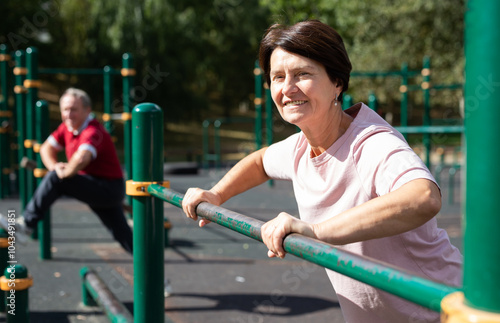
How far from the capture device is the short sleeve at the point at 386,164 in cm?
139

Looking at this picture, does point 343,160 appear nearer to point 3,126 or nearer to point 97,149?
point 97,149

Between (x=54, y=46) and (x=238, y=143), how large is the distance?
9.41 meters

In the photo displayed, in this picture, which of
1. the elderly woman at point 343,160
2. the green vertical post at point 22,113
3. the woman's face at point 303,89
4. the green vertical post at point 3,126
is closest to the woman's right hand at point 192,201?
the elderly woman at point 343,160

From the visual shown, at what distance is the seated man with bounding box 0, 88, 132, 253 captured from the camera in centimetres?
455

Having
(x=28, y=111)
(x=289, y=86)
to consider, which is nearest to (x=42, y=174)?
(x=28, y=111)

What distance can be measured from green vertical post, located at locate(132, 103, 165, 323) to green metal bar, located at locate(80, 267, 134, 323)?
65 centimetres

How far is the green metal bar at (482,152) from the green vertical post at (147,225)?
63.8 inches

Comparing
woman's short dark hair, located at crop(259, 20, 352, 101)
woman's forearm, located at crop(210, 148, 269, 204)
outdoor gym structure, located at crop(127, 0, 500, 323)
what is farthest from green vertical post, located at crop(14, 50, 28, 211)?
outdoor gym structure, located at crop(127, 0, 500, 323)

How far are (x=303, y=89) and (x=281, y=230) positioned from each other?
532mm

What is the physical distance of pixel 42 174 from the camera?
5.41 meters

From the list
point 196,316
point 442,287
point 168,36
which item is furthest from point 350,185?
point 168,36

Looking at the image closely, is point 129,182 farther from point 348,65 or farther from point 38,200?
point 38,200

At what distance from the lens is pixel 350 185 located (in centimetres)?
168

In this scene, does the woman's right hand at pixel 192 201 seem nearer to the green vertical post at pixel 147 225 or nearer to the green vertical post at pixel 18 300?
the green vertical post at pixel 147 225
